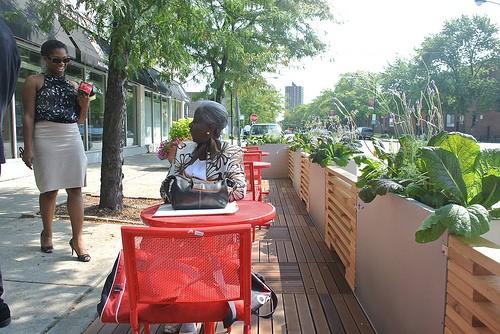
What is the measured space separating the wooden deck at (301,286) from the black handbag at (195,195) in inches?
33.2

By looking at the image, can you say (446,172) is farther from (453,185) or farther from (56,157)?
(56,157)

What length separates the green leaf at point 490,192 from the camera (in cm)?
176

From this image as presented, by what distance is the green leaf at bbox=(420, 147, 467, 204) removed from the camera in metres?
1.83

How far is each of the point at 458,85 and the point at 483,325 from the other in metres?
48.4

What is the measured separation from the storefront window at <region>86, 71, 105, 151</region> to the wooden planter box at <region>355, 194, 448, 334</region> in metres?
12.0

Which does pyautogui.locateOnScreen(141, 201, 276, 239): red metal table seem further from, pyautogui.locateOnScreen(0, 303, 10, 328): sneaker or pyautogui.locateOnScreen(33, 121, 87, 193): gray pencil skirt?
pyautogui.locateOnScreen(33, 121, 87, 193): gray pencil skirt

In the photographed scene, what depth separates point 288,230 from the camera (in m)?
5.30

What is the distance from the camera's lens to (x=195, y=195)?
2.32 m

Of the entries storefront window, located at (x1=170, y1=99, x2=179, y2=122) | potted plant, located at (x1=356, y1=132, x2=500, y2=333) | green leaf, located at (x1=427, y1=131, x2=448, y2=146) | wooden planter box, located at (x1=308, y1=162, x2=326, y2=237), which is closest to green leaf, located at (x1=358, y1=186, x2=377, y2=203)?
potted plant, located at (x1=356, y1=132, x2=500, y2=333)

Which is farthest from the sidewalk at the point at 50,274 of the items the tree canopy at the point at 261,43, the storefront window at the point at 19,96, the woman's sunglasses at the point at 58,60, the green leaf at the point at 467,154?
the tree canopy at the point at 261,43

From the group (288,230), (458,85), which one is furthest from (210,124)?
(458,85)

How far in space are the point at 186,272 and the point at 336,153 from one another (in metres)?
3.60

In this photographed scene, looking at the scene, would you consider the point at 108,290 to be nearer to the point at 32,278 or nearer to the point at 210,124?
the point at 210,124

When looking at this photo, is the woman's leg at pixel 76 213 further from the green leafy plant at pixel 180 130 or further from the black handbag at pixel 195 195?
the green leafy plant at pixel 180 130
